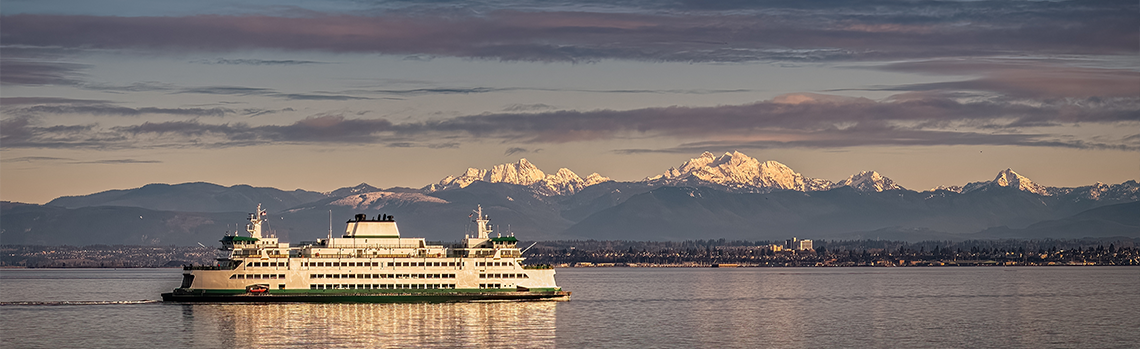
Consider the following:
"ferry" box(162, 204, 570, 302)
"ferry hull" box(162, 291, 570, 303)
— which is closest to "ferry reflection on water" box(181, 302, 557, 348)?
"ferry hull" box(162, 291, 570, 303)

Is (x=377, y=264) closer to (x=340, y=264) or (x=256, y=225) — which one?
(x=340, y=264)

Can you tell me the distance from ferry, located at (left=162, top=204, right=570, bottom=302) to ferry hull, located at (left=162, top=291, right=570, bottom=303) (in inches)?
3.3

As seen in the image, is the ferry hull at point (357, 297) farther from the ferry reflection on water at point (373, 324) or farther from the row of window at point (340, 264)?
the row of window at point (340, 264)

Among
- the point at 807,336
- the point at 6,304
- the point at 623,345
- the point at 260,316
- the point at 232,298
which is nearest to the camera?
the point at 623,345

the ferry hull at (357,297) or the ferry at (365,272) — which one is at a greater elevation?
the ferry at (365,272)

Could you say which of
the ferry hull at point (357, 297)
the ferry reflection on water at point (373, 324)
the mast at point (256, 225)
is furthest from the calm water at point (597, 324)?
the mast at point (256, 225)

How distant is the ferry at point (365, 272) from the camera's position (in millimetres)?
109625

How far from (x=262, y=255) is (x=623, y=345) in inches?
1573

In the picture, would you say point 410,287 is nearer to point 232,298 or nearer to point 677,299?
point 232,298

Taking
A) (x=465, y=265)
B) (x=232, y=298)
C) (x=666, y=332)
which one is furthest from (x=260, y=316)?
(x=666, y=332)

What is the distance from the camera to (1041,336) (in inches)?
3632

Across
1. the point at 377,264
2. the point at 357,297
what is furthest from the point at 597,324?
the point at 357,297

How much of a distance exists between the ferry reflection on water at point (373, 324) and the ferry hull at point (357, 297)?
688 mm

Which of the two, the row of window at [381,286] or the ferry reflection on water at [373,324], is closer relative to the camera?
the ferry reflection on water at [373,324]
